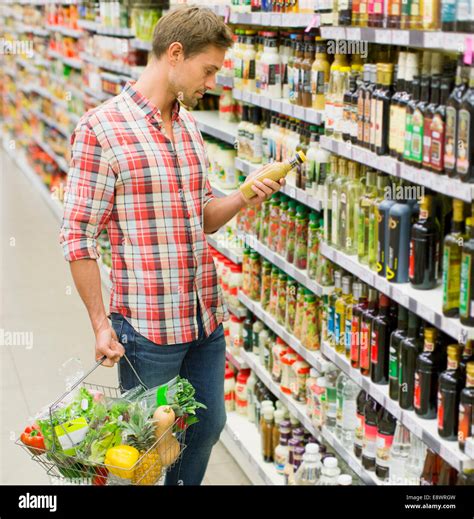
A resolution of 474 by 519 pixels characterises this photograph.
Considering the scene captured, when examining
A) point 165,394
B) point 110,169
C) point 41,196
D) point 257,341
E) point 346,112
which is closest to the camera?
point 165,394

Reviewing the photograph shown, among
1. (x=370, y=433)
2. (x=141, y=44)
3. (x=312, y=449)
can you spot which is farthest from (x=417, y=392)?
(x=141, y=44)

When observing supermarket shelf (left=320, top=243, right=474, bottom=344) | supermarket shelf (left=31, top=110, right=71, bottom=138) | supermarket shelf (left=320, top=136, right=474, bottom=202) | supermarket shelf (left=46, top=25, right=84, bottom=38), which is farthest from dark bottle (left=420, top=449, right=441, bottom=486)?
supermarket shelf (left=31, top=110, right=71, bottom=138)

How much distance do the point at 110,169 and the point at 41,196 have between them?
8.49m

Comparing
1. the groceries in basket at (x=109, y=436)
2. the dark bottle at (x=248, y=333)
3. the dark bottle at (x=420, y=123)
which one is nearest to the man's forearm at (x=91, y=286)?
the groceries in basket at (x=109, y=436)

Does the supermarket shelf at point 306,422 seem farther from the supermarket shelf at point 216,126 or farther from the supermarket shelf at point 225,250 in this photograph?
the supermarket shelf at point 216,126

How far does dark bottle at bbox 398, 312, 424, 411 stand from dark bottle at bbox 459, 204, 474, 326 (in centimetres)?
36

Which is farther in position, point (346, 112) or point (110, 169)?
point (346, 112)

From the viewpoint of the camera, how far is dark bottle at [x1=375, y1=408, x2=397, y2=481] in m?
3.24

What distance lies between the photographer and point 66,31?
9.28 m

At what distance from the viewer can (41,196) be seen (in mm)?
10984

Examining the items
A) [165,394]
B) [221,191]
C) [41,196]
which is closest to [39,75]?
[41,196]

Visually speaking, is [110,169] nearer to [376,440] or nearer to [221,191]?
[376,440]

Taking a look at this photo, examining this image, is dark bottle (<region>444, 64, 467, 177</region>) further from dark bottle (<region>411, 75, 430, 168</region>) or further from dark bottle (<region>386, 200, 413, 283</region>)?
dark bottle (<region>386, 200, 413, 283</region>)
